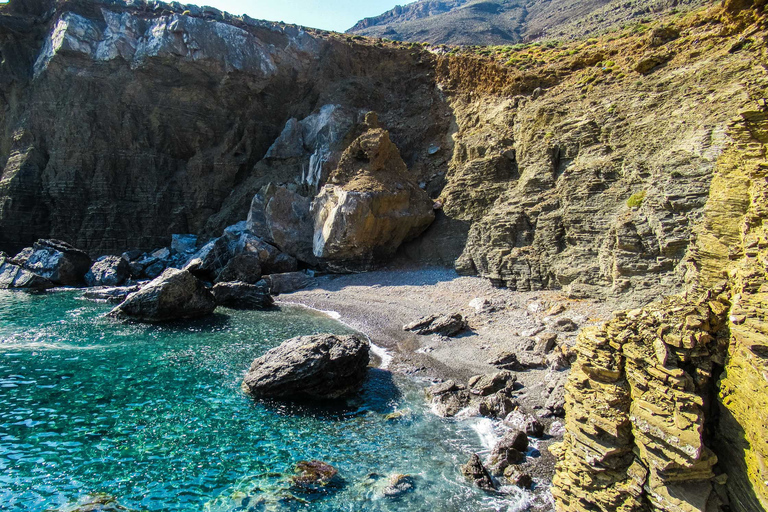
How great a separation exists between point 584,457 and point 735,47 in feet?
76.2

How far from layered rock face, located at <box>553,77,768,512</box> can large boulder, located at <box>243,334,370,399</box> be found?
331 inches

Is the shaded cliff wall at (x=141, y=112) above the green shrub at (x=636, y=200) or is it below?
above

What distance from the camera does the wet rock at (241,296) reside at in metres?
27.7

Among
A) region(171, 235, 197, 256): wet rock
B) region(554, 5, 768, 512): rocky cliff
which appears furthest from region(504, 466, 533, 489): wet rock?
region(171, 235, 197, 256): wet rock

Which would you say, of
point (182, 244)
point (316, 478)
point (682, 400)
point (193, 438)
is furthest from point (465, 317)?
→ point (182, 244)

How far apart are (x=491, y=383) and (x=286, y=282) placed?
73.2ft

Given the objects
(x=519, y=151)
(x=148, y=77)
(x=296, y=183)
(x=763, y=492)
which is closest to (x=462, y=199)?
(x=519, y=151)

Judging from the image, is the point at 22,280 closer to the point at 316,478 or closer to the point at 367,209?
the point at 367,209

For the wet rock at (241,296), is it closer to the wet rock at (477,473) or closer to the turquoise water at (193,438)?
the turquoise water at (193,438)

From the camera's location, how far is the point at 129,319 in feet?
77.2

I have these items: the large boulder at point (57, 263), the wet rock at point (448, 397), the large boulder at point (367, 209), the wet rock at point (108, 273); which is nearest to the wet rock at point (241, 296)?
the large boulder at point (367, 209)

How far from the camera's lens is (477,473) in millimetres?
9977

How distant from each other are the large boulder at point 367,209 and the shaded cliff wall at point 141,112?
8.60 meters

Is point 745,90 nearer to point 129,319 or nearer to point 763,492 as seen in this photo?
point 763,492
